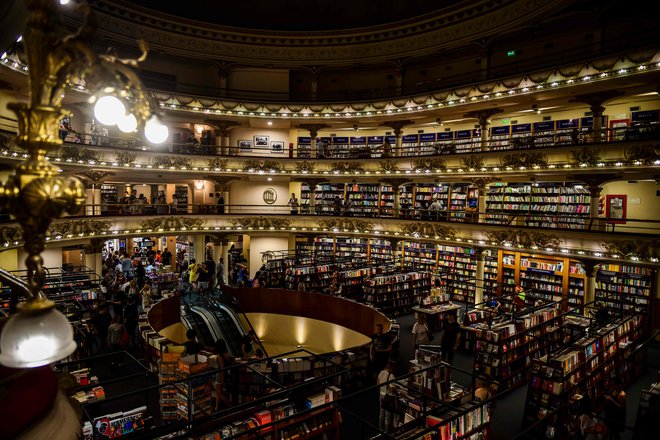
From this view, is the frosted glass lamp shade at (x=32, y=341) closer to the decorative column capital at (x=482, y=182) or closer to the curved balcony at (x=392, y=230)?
the curved balcony at (x=392, y=230)

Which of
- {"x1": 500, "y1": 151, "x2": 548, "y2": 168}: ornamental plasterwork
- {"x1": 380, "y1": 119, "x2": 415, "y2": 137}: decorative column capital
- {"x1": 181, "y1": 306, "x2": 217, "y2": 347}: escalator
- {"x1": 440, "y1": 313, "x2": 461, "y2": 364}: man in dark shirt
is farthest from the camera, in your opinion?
{"x1": 380, "y1": 119, "x2": 415, "y2": 137}: decorative column capital

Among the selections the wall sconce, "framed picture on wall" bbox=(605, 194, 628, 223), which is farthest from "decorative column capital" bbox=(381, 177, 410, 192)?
the wall sconce

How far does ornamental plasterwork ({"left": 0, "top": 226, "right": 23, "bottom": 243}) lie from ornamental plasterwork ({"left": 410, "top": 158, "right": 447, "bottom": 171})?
14495 millimetres

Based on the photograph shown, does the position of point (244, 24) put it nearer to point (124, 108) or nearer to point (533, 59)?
point (533, 59)

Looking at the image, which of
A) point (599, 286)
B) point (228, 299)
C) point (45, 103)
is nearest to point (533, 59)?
point (599, 286)

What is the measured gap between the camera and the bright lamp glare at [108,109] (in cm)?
299

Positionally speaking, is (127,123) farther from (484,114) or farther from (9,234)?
(484,114)

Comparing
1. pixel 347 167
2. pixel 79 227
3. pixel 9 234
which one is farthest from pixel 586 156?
pixel 79 227

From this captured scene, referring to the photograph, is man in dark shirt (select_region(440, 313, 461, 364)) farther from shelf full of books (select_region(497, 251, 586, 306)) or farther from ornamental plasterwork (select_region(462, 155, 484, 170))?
ornamental plasterwork (select_region(462, 155, 484, 170))

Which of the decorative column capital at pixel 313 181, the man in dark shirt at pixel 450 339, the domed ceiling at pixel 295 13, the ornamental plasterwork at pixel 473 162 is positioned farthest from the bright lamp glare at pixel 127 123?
the domed ceiling at pixel 295 13

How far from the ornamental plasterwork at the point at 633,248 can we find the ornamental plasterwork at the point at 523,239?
144 centimetres

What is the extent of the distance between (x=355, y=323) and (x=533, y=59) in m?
13.0

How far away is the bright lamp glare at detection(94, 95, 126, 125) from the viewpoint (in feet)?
9.81

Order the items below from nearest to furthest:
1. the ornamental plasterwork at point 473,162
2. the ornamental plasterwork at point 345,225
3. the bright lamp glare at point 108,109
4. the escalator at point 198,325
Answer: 1. the bright lamp glare at point 108,109
2. the escalator at point 198,325
3. the ornamental plasterwork at point 473,162
4. the ornamental plasterwork at point 345,225
